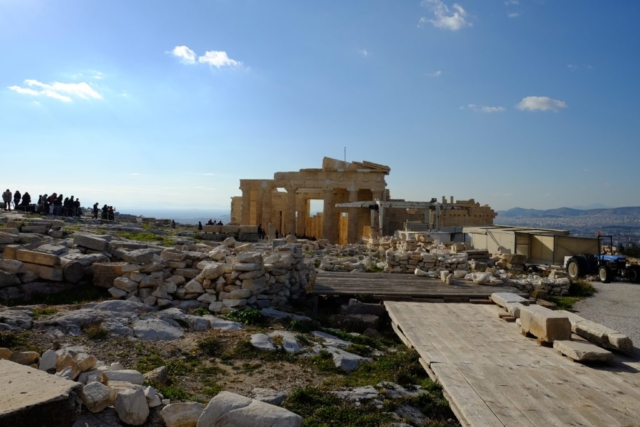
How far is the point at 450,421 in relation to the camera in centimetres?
501

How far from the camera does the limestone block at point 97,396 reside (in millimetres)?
4242

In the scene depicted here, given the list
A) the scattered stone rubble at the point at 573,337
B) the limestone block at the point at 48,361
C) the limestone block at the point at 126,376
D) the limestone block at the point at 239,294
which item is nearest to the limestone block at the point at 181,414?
the limestone block at the point at 126,376

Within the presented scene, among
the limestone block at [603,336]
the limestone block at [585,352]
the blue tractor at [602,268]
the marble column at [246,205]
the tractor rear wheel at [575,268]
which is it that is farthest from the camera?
the marble column at [246,205]

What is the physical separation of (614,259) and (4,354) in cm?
1966

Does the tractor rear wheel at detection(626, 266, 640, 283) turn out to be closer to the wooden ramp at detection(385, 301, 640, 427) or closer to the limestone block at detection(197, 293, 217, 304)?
the wooden ramp at detection(385, 301, 640, 427)

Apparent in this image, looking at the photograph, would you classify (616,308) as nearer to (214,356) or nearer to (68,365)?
(214,356)

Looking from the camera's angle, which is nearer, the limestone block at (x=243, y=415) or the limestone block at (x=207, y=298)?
the limestone block at (x=243, y=415)

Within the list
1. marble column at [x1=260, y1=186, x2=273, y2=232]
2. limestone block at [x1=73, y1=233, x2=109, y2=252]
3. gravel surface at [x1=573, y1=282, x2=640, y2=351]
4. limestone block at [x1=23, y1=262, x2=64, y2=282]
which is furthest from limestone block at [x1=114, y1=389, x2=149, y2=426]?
marble column at [x1=260, y1=186, x2=273, y2=232]

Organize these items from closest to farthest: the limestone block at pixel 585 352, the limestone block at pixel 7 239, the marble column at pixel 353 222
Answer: the limestone block at pixel 585 352 → the limestone block at pixel 7 239 → the marble column at pixel 353 222

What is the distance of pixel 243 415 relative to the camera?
4.11 meters

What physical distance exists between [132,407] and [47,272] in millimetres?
6432

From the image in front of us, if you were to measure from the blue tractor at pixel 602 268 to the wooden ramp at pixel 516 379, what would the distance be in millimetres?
11493

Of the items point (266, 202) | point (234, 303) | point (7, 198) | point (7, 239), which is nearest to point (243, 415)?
point (234, 303)

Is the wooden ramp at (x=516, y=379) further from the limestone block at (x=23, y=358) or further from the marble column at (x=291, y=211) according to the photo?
the marble column at (x=291, y=211)
